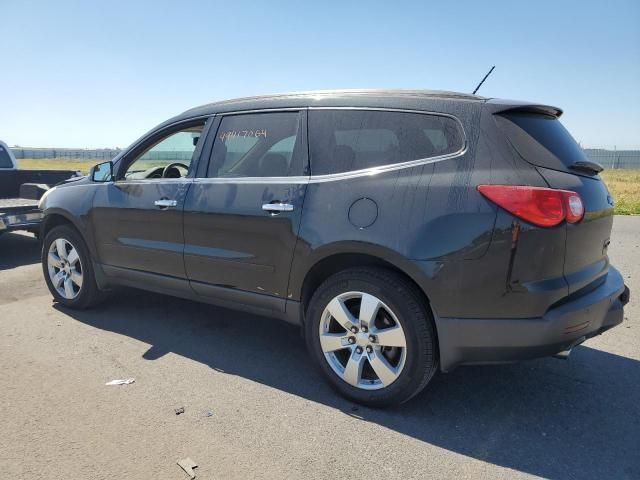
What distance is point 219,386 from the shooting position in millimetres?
3320

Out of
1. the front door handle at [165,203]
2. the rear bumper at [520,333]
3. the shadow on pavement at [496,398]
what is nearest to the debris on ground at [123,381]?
the shadow on pavement at [496,398]

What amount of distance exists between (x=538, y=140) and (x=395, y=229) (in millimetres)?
949

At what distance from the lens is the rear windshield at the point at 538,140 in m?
2.72

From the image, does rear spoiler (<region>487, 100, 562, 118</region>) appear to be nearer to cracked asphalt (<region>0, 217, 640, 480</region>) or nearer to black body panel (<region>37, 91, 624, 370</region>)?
black body panel (<region>37, 91, 624, 370</region>)

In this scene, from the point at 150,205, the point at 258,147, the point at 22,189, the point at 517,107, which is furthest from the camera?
the point at 22,189

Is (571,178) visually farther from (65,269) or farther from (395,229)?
(65,269)

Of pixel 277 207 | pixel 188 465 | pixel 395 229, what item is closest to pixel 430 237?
pixel 395 229

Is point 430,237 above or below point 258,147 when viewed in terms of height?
below

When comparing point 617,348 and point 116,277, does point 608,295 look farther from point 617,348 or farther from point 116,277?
point 116,277

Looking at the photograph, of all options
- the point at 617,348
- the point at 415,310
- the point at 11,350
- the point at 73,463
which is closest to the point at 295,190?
the point at 415,310

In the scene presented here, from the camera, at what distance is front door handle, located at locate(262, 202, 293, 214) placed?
3252 mm

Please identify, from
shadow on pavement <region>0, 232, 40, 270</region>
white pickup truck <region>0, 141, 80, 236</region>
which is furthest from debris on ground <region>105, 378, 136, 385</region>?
white pickup truck <region>0, 141, 80, 236</region>

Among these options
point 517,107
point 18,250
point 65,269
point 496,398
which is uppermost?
point 517,107

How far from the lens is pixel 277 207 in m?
3.29
